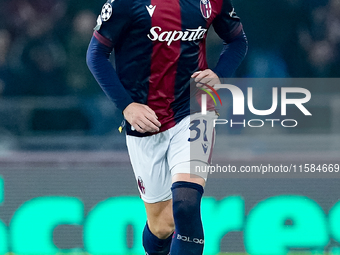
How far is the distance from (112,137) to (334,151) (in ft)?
7.35

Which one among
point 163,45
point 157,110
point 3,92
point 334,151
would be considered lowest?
point 334,151

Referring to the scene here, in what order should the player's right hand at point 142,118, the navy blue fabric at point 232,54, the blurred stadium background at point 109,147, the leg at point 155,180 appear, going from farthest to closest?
1. the blurred stadium background at point 109,147
2. the navy blue fabric at point 232,54
3. the leg at point 155,180
4. the player's right hand at point 142,118

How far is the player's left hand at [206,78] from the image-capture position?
207 cm

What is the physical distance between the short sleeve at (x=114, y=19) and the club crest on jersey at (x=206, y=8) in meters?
0.31

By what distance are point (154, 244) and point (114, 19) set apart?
1036mm

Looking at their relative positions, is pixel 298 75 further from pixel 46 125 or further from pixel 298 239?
pixel 298 239

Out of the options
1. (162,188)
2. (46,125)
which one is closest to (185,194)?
(162,188)

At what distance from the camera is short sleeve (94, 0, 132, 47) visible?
196 centimetres

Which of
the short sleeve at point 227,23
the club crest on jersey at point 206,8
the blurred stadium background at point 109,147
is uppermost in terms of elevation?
the club crest on jersey at point 206,8

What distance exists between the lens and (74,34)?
5.91 m

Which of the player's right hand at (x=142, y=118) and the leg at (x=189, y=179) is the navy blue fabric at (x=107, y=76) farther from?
the leg at (x=189, y=179)

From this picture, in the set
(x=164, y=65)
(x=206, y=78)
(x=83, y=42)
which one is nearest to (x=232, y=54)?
(x=206, y=78)

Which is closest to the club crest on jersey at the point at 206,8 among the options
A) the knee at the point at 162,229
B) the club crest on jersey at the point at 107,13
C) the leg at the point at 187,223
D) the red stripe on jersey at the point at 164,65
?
the red stripe on jersey at the point at 164,65

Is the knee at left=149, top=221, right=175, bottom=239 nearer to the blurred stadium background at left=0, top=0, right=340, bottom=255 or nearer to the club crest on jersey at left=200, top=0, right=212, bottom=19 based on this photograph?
the blurred stadium background at left=0, top=0, right=340, bottom=255
